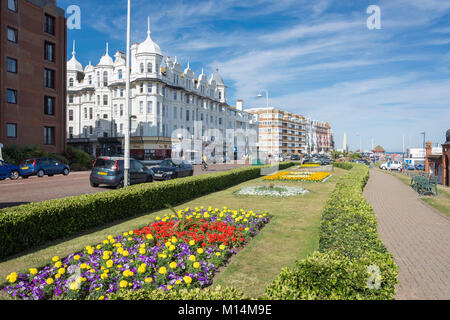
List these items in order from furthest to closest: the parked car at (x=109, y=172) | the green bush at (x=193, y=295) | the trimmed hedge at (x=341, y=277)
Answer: the parked car at (x=109, y=172) < the trimmed hedge at (x=341, y=277) < the green bush at (x=193, y=295)

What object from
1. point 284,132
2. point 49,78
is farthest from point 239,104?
point 49,78

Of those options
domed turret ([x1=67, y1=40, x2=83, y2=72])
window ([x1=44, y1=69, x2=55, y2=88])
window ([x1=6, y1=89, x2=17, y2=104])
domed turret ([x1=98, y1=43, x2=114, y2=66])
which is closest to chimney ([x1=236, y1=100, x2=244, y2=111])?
domed turret ([x1=98, y1=43, x2=114, y2=66])

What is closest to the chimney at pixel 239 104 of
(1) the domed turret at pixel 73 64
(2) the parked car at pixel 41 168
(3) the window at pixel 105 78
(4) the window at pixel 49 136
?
(3) the window at pixel 105 78

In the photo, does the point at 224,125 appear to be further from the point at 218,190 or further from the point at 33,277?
the point at 33,277

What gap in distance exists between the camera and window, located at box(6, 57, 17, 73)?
30.0 meters

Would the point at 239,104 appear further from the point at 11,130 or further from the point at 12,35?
the point at 11,130

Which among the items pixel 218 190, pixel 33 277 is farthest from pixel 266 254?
pixel 218 190

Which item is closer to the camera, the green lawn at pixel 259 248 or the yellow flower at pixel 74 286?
the yellow flower at pixel 74 286

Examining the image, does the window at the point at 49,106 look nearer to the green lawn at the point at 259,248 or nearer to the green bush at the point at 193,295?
the green lawn at the point at 259,248

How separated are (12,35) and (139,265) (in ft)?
114

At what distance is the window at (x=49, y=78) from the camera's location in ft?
112

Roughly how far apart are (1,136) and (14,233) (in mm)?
28582

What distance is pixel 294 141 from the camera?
13550 cm

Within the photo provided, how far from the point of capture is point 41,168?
24.0 meters
